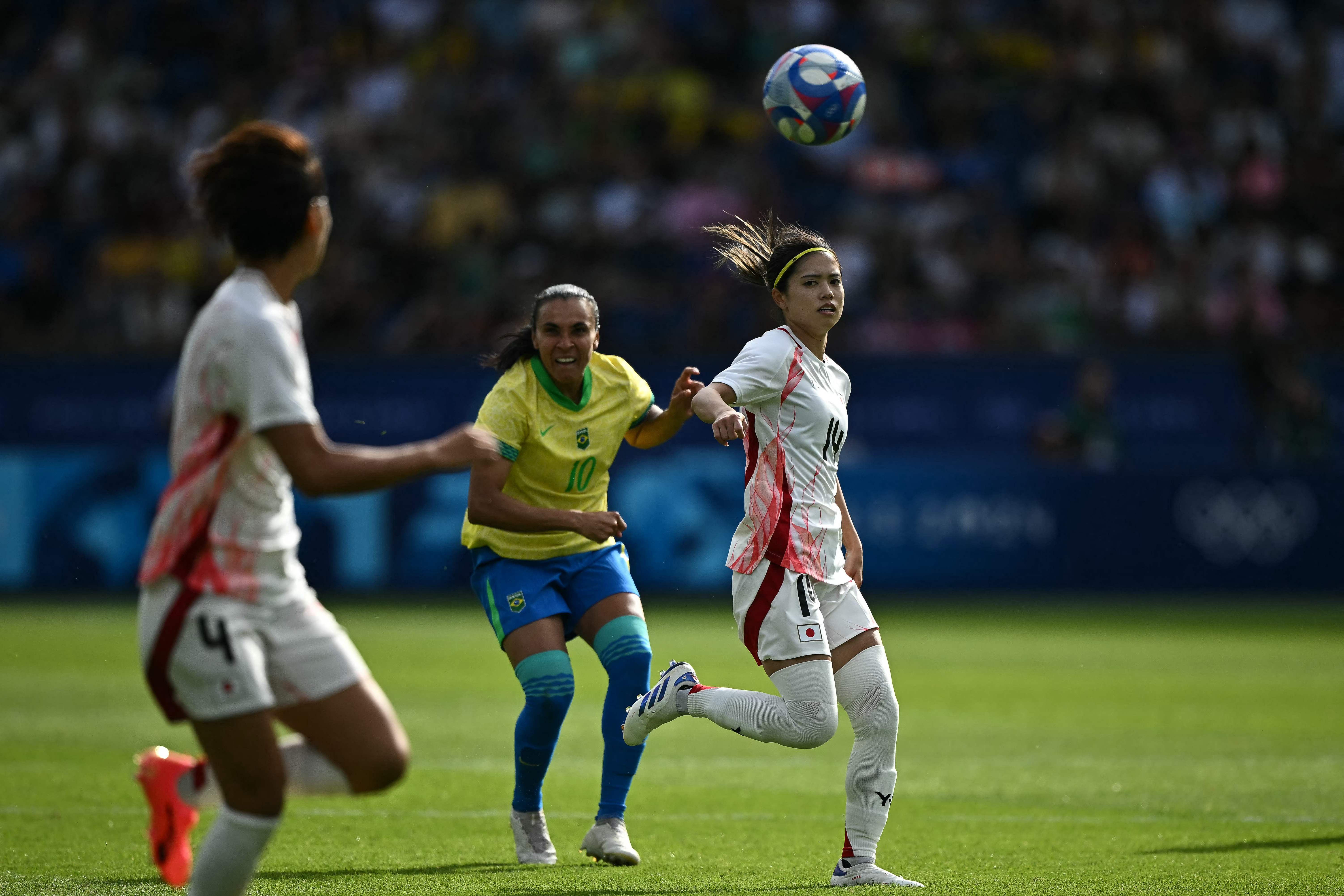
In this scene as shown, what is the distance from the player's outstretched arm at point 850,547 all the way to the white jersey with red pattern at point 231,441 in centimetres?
268

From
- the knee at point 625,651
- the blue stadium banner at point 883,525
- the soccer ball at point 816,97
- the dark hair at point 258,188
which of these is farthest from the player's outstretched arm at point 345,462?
the blue stadium banner at point 883,525

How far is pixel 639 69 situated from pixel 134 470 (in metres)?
8.89

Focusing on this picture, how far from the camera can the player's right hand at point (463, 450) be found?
14.8 ft

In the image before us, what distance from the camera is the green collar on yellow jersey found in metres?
7.22

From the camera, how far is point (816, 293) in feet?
21.5

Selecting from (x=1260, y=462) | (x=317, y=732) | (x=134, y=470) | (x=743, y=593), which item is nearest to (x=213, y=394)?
(x=317, y=732)

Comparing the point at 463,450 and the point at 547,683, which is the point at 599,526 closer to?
the point at 547,683

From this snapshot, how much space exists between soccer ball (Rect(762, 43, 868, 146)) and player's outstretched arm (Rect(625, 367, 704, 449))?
1.45m

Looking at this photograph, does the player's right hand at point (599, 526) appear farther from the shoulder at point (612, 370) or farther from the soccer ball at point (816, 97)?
the soccer ball at point (816, 97)

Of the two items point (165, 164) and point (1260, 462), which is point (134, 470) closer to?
point (165, 164)

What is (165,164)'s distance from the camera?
922 inches

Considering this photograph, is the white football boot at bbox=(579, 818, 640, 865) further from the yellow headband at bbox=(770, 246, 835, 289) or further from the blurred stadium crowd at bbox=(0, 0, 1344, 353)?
the blurred stadium crowd at bbox=(0, 0, 1344, 353)

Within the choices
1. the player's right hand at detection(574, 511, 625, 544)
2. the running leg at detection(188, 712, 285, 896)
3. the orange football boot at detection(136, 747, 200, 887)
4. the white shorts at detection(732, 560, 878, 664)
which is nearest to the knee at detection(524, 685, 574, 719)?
the player's right hand at detection(574, 511, 625, 544)

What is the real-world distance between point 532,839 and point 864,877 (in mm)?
1486
